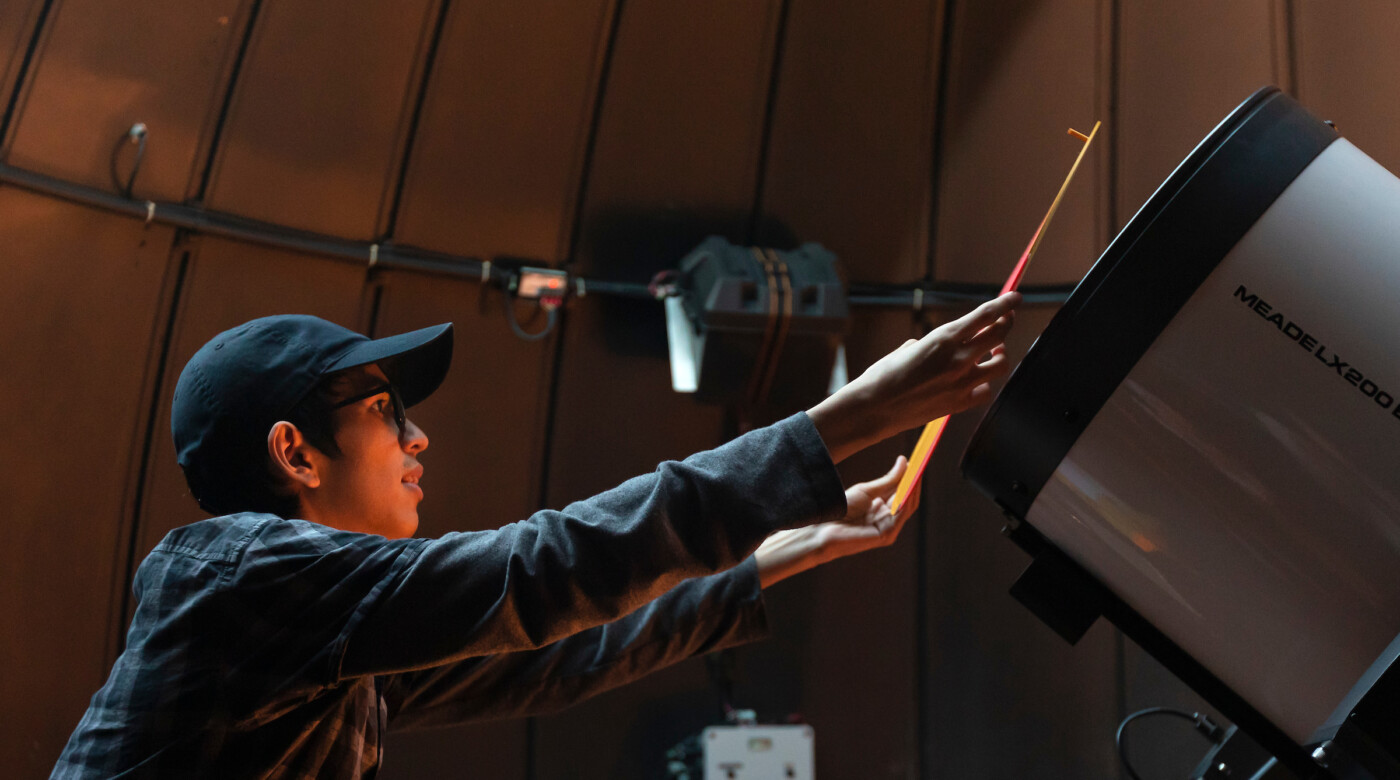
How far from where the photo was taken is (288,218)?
2.65m

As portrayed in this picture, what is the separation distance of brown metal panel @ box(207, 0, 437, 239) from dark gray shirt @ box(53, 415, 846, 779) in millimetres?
1811

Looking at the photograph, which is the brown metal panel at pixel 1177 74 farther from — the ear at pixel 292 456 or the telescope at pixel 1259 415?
the ear at pixel 292 456

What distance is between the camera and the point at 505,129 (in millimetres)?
2850

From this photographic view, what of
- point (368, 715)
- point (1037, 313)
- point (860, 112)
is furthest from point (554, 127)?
point (368, 715)

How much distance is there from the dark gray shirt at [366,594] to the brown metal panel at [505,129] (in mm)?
1913

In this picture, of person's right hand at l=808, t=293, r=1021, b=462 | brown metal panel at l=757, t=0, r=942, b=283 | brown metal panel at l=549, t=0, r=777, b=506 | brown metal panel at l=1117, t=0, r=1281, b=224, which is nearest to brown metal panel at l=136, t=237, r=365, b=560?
brown metal panel at l=549, t=0, r=777, b=506

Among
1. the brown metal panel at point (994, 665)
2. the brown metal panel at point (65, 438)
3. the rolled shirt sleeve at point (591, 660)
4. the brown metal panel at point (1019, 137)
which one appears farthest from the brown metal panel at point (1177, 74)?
the brown metal panel at point (65, 438)

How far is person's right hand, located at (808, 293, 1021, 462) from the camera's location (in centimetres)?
99

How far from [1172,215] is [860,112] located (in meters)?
2.25

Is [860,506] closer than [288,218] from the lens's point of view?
Yes

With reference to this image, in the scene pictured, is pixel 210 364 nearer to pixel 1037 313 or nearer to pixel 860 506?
pixel 860 506

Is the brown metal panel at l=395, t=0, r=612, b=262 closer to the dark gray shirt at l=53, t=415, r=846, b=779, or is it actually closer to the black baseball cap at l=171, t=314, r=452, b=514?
the black baseball cap at l=171, t=314, r=452, b=514

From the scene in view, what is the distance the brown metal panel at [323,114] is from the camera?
2561 mm

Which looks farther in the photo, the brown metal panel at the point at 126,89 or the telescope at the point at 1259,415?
the brown metal panel at the point at 126,89
